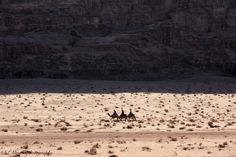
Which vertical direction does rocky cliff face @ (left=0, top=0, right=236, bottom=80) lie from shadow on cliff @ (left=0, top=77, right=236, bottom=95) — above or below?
above

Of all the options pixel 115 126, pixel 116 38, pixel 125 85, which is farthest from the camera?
pixel 116 38

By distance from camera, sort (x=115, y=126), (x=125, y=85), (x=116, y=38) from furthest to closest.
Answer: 1. (x=116, y=38)
2. (x=125, y=85)
3. (x=115, y=126)

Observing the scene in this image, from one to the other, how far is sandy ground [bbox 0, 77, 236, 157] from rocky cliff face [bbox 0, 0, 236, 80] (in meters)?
16.7

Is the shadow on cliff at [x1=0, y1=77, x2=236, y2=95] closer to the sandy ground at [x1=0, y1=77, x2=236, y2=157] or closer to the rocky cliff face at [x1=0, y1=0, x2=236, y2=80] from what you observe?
the rocky cliff face at [x1=0, y1=0, x2=236, y2=80]

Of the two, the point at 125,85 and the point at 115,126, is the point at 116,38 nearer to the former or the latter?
the point at 125,85

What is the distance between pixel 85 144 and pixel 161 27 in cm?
4846

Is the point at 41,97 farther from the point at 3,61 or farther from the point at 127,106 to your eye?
the point at 3,61

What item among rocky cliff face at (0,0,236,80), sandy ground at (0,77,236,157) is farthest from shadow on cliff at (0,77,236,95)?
sandy ground at (0,77,236,157)

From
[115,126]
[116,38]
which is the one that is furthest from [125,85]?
[115,126]

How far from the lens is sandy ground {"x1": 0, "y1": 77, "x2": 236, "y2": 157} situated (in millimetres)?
16078

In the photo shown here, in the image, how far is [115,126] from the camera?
22.6 metres

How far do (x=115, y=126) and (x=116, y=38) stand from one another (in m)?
40.8

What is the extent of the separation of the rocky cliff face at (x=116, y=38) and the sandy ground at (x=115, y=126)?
1674 cm

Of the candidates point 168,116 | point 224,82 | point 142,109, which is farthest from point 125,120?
point 224,82
